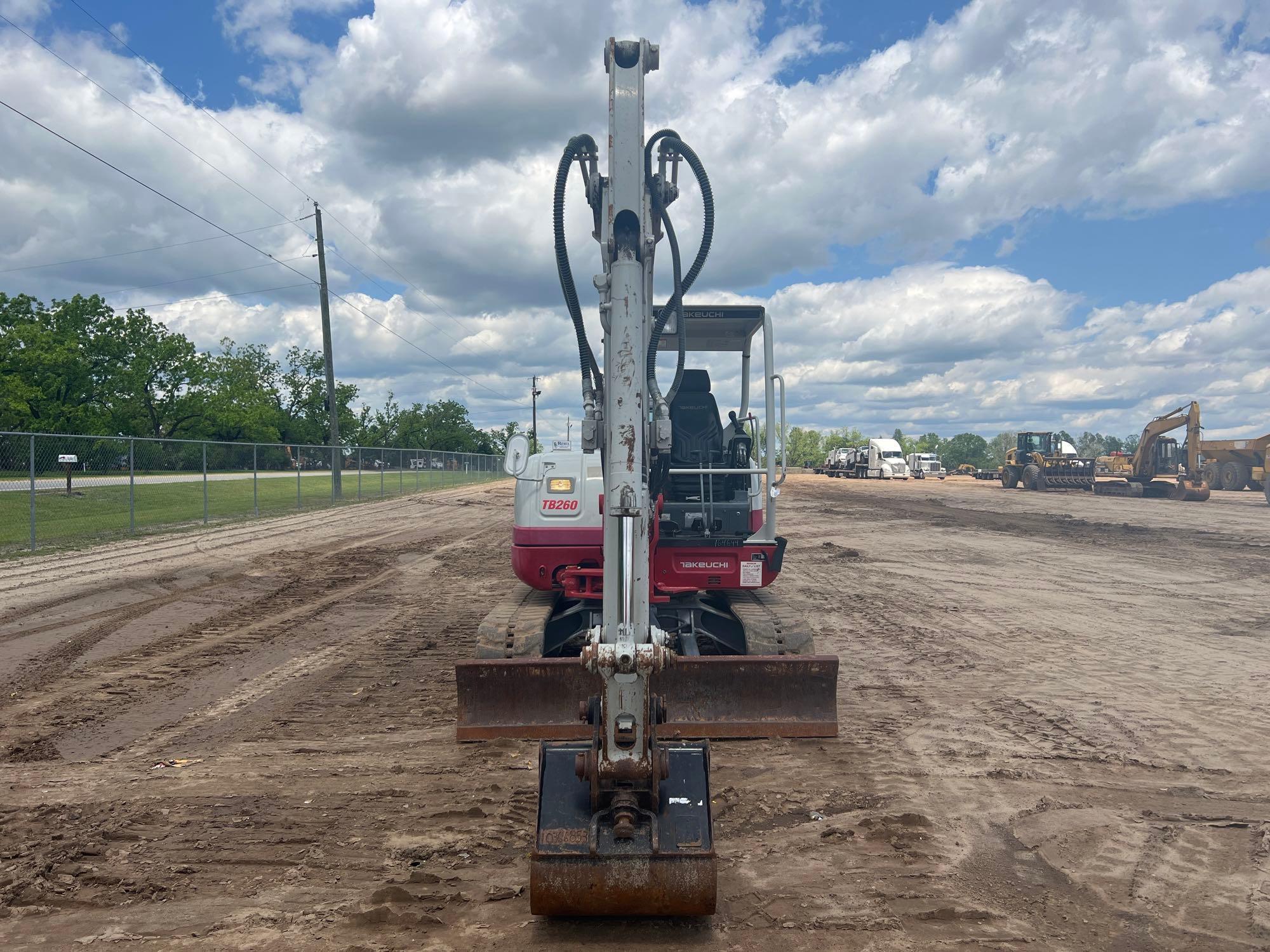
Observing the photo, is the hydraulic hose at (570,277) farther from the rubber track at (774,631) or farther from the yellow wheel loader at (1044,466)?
the yellow wheel loader at (1044,466)

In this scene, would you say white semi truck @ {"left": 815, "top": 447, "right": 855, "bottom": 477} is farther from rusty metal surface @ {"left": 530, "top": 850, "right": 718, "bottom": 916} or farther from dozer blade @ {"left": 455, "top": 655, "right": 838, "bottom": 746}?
rusty metal surface @ {"left": 530, "top": 850, "right": 718, "bottom": 916}

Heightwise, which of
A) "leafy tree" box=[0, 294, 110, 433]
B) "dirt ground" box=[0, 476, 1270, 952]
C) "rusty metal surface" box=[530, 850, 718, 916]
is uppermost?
"leafy tree" box=[0, 294, 110, 433]

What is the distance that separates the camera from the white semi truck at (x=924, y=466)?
6819 cm

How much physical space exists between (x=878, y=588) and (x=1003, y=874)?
822cm

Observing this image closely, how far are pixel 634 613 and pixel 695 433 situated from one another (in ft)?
13.1

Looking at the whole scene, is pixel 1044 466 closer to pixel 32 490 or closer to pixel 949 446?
pixel 32 490

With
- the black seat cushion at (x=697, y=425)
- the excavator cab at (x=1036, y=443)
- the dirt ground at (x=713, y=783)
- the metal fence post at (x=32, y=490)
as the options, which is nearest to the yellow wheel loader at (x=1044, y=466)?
the excavator cab at (x=1036, y=443)

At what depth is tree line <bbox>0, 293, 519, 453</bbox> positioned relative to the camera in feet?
143

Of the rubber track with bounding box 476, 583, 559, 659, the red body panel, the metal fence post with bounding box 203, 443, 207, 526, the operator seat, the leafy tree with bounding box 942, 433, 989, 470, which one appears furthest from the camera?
the leafy tree with bounding box 942, 433, 989, 470

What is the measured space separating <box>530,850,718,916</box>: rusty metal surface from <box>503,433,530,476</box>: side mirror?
2606mm

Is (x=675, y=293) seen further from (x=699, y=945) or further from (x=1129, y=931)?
(x=1129, y=931)

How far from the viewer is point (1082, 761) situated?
500 centimetres

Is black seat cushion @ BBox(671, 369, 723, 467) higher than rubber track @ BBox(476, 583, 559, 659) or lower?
higher

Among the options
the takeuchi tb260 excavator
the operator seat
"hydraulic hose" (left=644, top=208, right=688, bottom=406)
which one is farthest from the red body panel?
"hydraulic hose" (left=644, top=208, right=688, bottom=406)
